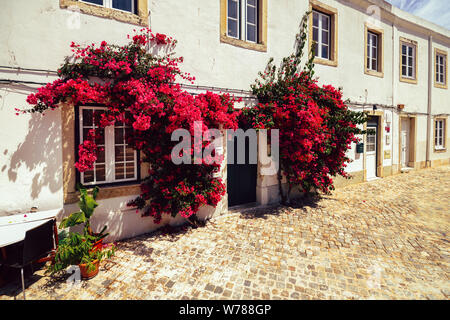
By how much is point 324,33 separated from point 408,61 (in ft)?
21.0

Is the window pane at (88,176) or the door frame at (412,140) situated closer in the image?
the window pane at (88,176)

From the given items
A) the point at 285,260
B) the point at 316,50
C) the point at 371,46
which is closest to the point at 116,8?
the point at 285,260

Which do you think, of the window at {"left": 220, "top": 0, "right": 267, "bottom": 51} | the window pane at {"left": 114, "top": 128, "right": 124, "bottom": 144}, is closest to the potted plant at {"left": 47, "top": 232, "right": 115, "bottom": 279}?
the window pane at {"left": 114, "top": 128, "right": 124, "bottom": 144}

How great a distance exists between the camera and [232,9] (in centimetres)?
615

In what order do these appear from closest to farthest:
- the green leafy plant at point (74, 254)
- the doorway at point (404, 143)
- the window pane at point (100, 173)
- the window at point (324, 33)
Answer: the green leafy plant at point (74, 254), the window pane at point (100, 173), the window at point (324, 33), the doorway at point (404, 143)

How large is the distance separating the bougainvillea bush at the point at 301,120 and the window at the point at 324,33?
38.8 inches

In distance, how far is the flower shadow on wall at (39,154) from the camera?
388cm

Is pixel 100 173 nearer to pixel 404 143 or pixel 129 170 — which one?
pixel 129 170

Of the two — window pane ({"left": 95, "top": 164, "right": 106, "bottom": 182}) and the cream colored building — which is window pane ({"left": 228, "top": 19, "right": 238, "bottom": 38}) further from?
window pane ({"left": 95, "top": 164, "right": 106, "bottom": 182})

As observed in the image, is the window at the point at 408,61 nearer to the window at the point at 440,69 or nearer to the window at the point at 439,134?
the window at the point at 440,69

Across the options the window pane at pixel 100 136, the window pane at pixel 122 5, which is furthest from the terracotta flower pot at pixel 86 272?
the window pane at pixel 122 5

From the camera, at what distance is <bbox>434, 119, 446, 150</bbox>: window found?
43.1 feet
